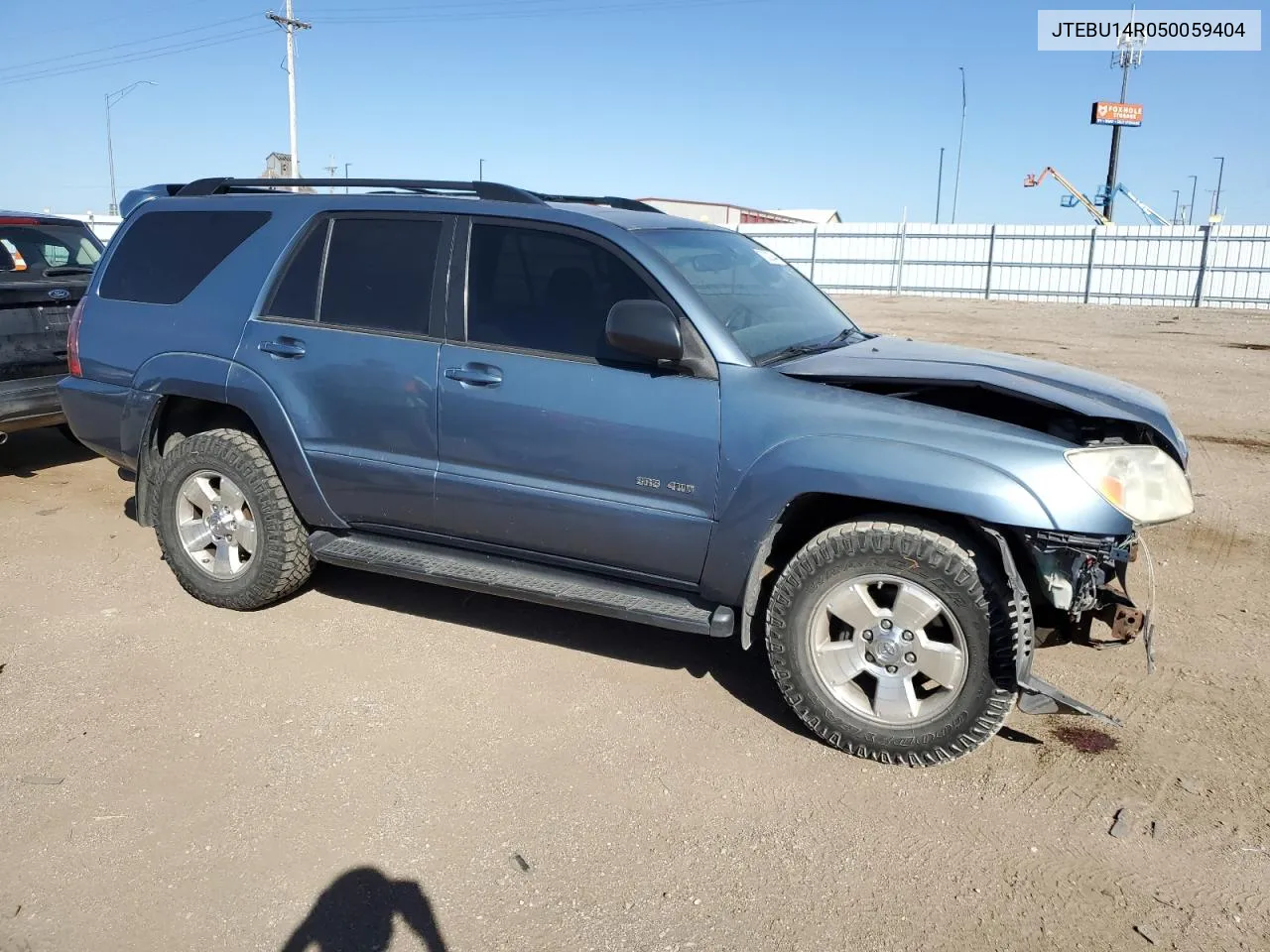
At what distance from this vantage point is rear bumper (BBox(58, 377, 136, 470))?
504 centimetres

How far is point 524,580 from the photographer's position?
4062 millimetres

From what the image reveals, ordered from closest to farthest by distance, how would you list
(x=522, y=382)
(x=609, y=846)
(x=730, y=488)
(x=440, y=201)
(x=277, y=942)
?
(x=277, y=942)
(x=609, y=846)
(x=730, y=488)
(x=522, y=382)
(x=440, y=201)

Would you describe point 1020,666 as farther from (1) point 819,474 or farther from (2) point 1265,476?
(2) point 1265,476

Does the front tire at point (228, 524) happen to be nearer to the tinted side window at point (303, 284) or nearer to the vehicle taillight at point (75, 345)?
the tinted side window at point (303, 284)

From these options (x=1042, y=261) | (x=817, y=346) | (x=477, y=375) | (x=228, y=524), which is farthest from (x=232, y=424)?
(x=1042, y=261)

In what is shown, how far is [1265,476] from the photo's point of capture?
24.0 ft

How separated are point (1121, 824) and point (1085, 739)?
1.90ft

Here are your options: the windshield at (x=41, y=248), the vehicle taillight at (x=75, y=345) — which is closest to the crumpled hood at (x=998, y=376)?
the vehicle taillight at (x=75, y=345)

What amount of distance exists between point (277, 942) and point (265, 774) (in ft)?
2.94

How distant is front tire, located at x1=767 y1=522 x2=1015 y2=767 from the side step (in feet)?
1.08

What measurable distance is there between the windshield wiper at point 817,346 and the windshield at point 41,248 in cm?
588

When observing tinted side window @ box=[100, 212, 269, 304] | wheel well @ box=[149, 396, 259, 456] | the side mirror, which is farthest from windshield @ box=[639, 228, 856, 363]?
wheel well @ box=[149, 396, 259, 456]

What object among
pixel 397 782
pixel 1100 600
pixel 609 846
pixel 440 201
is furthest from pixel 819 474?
pixel 440 201

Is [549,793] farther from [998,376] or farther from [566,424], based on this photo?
[998,376]
